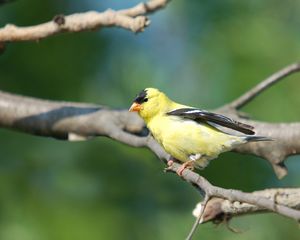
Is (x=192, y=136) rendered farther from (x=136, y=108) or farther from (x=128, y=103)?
→ (x=128, y=103)

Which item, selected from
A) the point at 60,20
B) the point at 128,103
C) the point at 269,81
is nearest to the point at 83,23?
the point at 60,20

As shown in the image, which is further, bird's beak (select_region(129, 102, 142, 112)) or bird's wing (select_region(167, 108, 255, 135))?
bird's beak (select_region(129, 102, 142, 112))

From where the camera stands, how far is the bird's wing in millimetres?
3100

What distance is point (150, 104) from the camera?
11.8 feet

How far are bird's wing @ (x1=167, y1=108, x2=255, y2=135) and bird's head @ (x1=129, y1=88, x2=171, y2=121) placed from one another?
0.08 meters

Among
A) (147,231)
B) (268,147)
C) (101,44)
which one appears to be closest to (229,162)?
(147,231)

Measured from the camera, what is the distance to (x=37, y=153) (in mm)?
4992

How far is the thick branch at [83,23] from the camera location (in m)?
3.25

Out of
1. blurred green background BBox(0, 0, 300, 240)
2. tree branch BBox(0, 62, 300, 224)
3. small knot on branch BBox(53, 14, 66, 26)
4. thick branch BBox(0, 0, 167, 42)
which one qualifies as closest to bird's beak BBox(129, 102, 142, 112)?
tree branch BBox(0, 62, 300, 224)

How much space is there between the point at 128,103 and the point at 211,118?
6.47ft

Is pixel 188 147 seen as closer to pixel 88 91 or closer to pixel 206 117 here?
pixel 206 117

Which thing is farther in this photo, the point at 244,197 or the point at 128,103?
the point at 128,103

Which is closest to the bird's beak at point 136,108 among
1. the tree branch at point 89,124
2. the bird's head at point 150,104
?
the bird's head at point 150,104

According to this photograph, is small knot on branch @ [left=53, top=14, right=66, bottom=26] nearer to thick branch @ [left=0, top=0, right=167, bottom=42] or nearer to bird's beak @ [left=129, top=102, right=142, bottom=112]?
thick branch @ [left=0, top=0, right=167, bottom=42]
